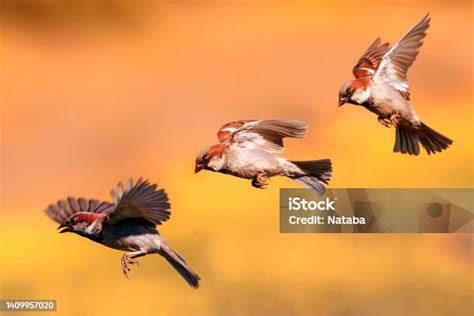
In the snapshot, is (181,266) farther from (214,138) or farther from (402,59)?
(402,59)

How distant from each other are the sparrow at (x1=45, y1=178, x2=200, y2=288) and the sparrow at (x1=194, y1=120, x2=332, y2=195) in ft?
0.75

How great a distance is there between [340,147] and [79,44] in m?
1.13

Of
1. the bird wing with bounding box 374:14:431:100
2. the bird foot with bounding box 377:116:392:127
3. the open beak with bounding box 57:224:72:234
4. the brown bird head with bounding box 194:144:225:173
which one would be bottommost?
the open beak with bounding box 57:224:72:234

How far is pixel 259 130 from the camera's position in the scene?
2.49 metres

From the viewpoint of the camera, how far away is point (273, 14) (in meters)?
2.46

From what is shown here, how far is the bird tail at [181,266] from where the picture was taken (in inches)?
98.4

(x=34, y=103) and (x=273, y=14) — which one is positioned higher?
(x=273, y=14)

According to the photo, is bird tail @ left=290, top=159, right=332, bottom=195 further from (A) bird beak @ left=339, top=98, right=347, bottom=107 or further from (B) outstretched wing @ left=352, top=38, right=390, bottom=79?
(B) outstretched wing @ left=352, top=38, right=390, bottom=79

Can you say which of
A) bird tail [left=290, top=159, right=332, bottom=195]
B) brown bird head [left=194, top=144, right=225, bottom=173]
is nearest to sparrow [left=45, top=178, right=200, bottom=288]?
brown bird head [left=194, top=144, right=225, bottom=173]

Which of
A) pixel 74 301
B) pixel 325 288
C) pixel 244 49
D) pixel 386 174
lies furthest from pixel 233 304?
pixel 244 49

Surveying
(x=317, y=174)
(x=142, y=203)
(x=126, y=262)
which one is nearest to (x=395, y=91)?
(x=317, y=174)

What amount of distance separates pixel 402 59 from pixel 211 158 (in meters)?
0.88

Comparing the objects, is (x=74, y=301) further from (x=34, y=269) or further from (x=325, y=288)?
(x=325, y=288)

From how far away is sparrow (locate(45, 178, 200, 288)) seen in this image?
2.47 metres
